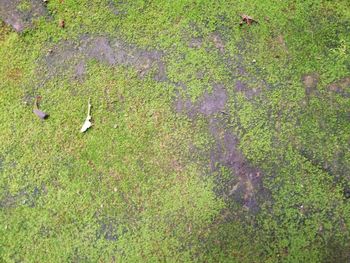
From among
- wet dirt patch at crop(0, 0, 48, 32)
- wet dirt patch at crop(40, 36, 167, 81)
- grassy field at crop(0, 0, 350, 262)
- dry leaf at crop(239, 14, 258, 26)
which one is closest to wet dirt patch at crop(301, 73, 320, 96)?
grassy field at crop(0, 0, 350, 262)

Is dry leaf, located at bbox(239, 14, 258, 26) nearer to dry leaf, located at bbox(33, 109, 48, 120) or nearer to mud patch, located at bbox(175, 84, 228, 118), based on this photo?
mud patch, located at bbox(175, 84, 228, 118)

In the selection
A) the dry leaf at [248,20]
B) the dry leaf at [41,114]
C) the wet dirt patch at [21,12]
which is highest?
the wet dirt patch at [21,12]

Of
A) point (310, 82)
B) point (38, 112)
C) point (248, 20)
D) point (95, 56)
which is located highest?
point (95, 56)

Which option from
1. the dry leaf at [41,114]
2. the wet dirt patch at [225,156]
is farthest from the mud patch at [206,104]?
the dry leaf at [41,114]

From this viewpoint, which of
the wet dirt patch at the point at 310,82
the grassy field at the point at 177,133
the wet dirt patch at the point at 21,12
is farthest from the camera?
the wet dirt patch at the point at 21,12

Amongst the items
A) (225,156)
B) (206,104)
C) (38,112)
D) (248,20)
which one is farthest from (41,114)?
(248,20)

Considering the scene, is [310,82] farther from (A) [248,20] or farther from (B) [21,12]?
(B) [21,12]

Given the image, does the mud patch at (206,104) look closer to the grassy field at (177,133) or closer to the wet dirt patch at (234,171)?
the grassy field at (177,133)
